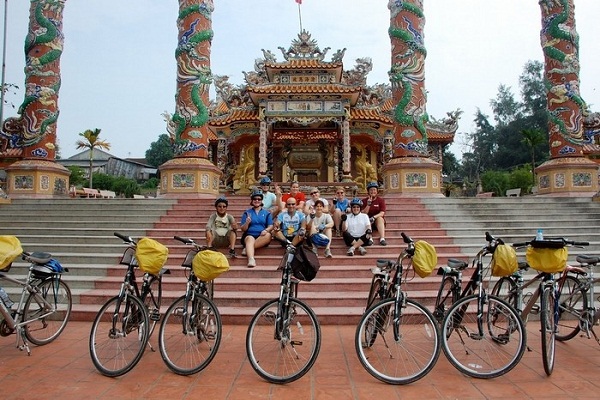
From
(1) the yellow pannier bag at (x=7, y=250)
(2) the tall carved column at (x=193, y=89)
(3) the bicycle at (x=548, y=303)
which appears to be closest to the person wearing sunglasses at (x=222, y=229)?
(1) the yellow pannier bag at (x=7, y=250)

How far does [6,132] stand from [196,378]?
13.3 m

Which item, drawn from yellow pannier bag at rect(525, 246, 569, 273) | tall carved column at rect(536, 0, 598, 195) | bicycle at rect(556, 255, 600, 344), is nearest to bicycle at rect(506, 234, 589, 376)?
yellow pannier bag at rect(525, 246, 569, 273)

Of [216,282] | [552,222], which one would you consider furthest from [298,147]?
[216,282]

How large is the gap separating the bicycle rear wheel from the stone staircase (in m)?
1.56

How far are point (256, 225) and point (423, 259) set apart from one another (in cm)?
354

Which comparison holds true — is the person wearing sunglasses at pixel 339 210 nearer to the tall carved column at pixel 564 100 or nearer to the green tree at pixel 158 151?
the tall carved column at pixel 564 100

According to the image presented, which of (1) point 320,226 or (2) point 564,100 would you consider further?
(2) point 564,100

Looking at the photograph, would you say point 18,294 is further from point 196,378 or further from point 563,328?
point 563,328

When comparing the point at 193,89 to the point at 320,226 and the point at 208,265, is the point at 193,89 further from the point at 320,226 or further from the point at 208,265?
the point at 208,265

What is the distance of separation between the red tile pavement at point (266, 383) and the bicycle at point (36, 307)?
0.29 m

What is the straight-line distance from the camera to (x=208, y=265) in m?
3.88

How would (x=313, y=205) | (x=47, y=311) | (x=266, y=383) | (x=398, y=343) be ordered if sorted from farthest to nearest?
(x=313, y=205), (x=47, y=311), (x=398, y=343), (x=266, y=383)

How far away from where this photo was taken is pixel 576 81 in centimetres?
1198

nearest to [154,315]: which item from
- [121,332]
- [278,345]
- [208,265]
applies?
[121,332]
